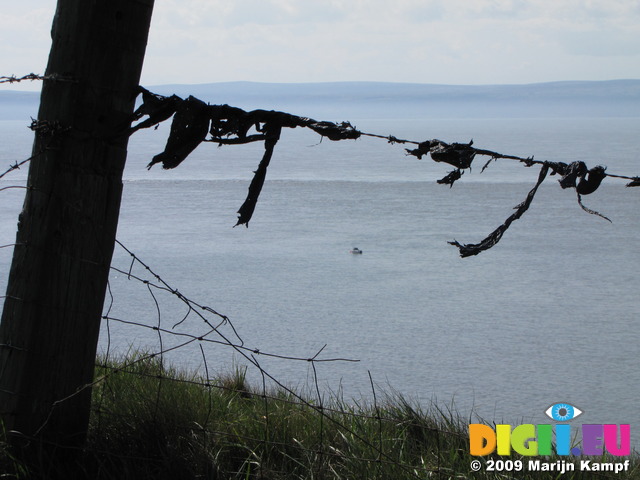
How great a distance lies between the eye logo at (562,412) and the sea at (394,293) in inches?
2.4

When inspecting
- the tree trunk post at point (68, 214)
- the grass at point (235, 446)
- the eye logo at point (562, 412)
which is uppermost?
the tree trunk post at point (68, 214)

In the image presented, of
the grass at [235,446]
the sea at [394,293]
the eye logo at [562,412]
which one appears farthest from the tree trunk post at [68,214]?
the eye logo at [562,412]

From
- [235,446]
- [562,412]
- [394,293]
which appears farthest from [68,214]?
[394,293]

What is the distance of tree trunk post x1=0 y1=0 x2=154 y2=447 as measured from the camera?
95.0 inches

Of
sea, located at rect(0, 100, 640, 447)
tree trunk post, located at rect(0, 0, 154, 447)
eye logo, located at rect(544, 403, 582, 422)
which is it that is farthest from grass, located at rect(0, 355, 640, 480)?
eye logo, located at rect(544, 403, 582, 422)

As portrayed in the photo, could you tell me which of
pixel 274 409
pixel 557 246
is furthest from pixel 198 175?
pixel 274 409

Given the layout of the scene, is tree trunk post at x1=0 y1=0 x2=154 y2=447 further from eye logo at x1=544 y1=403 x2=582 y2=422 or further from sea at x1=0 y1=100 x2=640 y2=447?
eye logo at x1=544 y1=403 x2=582 y2=422

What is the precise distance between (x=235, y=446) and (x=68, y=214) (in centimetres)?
91

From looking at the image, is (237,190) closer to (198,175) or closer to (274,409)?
(198,175)

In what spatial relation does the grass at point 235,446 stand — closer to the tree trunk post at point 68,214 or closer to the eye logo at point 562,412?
the tree trunk post at point 68,214

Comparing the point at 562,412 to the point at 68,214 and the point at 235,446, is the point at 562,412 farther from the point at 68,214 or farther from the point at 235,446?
the point at 68,214

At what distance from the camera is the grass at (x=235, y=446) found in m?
2.58

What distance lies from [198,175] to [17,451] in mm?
12511

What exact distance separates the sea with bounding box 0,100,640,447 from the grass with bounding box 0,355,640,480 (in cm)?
27
